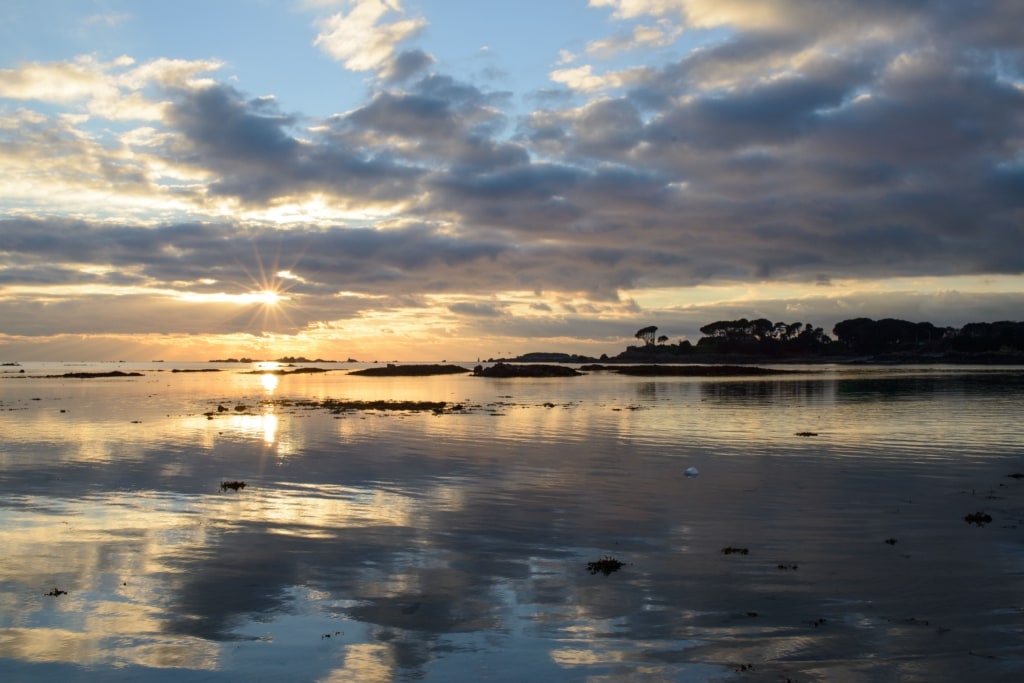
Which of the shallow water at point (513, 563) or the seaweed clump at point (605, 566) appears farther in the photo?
the seaweed clump at point (605, 566)

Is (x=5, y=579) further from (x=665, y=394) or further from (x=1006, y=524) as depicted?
(x=665, y=394)

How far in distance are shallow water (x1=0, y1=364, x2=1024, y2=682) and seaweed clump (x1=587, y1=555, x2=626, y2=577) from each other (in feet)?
0.72

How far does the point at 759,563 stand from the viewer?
1819cm

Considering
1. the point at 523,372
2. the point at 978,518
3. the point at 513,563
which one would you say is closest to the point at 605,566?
the point at 513,563

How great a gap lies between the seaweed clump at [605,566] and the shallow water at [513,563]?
22 cm

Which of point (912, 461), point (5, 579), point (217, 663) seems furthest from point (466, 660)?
point (912, 461)

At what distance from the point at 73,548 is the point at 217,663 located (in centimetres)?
999

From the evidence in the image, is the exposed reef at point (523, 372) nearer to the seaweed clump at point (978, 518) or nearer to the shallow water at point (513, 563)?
the shallow water at point (513, 563)

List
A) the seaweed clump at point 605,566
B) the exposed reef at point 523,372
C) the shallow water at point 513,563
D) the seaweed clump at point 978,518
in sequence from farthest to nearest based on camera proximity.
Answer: the exposed reef at point 523,372 < the seaweed clump at point 978,518 < the seaweed clump at point 605,566 < the shallow water at point 513,563

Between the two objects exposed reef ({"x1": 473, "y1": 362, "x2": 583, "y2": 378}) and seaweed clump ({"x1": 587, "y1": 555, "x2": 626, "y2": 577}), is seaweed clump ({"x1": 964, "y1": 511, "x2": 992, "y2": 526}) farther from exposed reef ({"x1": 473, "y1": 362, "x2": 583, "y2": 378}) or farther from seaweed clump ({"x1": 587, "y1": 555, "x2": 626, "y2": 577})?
exposed reef ({"x1": 473, "y1": 362, "x2": 583, "y2": 378})

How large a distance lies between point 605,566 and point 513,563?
2321 mm

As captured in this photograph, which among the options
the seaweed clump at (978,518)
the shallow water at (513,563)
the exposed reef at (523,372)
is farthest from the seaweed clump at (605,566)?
the exposed reef at (523,372)

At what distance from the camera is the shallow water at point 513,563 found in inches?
497

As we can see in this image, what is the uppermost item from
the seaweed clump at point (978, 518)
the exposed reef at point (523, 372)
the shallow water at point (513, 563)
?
the exposed reef at point (523, 372)
